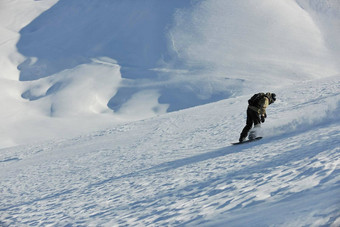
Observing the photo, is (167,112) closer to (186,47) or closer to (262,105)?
(186,47)

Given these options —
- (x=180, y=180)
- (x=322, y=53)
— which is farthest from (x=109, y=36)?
(x=180, y=180)

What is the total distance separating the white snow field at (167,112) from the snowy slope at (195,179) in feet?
0.11

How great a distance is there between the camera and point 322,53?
116 feet

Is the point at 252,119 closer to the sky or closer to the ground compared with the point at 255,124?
closer to the sky

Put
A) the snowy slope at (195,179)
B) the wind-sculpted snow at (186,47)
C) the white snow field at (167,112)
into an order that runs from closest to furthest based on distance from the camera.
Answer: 1. the snowy slope at (195,179)
2. the white snow field at (167,112)
3. the wind-sculpted snow at (186,47)

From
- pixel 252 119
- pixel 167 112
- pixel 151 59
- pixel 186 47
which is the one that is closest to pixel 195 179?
pixel 252 119

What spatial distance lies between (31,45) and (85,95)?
15.0m

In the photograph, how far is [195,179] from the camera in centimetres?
641

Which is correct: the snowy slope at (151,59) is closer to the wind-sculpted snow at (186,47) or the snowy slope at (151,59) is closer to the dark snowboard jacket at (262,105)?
the wind-sculpted snow at (186,47)

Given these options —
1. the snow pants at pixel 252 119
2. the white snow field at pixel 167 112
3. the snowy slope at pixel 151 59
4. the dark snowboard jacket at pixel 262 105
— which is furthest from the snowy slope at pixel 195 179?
the snowy slope at pixel 151 59

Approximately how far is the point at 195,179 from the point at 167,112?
75.2 ft

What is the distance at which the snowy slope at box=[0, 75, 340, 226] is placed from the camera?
434cm

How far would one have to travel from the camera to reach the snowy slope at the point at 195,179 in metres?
4.34

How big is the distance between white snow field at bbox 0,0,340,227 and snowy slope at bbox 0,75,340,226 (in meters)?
0.03
